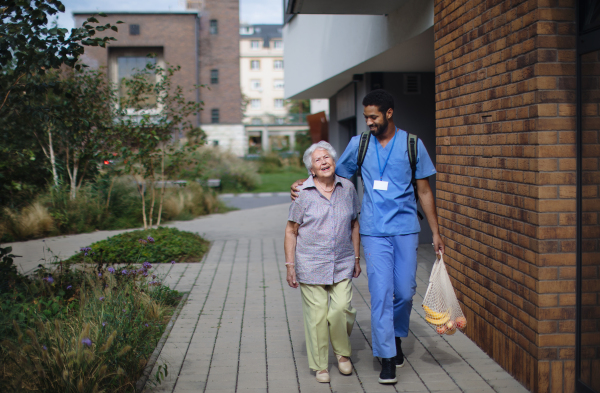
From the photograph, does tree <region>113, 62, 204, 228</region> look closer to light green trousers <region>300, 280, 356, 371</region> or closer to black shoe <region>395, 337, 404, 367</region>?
light green trousers <region>300, 280, 356, 371</region>

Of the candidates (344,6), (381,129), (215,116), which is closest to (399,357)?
(381,129)

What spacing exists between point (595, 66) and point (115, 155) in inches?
338

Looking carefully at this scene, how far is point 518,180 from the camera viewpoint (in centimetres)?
399

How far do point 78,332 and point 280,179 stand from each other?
30068 mm

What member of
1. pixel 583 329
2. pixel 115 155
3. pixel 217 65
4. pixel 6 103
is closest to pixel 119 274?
pixel 6 103

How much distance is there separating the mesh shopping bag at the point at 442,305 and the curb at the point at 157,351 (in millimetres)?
1965

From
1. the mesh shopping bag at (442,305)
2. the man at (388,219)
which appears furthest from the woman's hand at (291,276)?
the mesh shopping bag at (442,305)

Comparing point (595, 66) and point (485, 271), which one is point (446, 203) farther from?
point (595, 66)

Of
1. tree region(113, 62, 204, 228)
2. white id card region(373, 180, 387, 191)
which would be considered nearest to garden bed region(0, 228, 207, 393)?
white id card region(373, 180, 387, 191)

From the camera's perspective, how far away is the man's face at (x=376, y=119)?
4.14 m

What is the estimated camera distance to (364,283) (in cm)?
740

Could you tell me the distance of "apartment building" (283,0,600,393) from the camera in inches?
144

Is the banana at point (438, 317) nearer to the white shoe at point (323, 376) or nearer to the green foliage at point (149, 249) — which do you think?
the white shoe at point (323, 376)

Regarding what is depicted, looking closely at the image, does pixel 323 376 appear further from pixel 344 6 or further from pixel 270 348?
pixel 344 6
